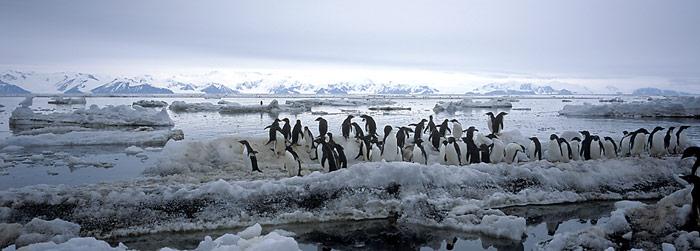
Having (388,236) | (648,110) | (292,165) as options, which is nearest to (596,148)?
(292,165)

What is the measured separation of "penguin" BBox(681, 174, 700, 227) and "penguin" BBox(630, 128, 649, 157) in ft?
19.7

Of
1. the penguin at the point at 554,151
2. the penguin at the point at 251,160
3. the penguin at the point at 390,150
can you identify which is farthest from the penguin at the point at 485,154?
the penguin at the point at 251,160

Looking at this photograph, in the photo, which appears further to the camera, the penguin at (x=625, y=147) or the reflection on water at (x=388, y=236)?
the penguin at (x=625, y=147)

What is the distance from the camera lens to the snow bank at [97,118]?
21266 mm

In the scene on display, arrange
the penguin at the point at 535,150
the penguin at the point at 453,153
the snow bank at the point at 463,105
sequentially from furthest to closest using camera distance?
1. the snow bank at the point at 463,105
2. the penguin at the point at 535,150
3. the penguin at the point at 453,153

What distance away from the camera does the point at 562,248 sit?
15.1 feet

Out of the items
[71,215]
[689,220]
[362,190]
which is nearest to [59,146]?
[71,215]

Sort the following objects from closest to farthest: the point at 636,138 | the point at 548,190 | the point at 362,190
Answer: the point at 362,190 < the point at 548,190 < the point at 636,138

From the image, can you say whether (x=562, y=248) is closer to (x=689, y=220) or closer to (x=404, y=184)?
(x=689, y=220)

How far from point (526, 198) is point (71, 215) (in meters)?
6.12

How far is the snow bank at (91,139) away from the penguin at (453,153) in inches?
349

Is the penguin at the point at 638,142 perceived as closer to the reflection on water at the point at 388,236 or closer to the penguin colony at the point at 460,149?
the penguin colony at the point at 460,149

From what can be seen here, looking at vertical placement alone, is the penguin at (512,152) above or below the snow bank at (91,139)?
above

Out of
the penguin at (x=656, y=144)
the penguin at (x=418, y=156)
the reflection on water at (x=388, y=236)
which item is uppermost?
the penguin at (x=656, y=144)
